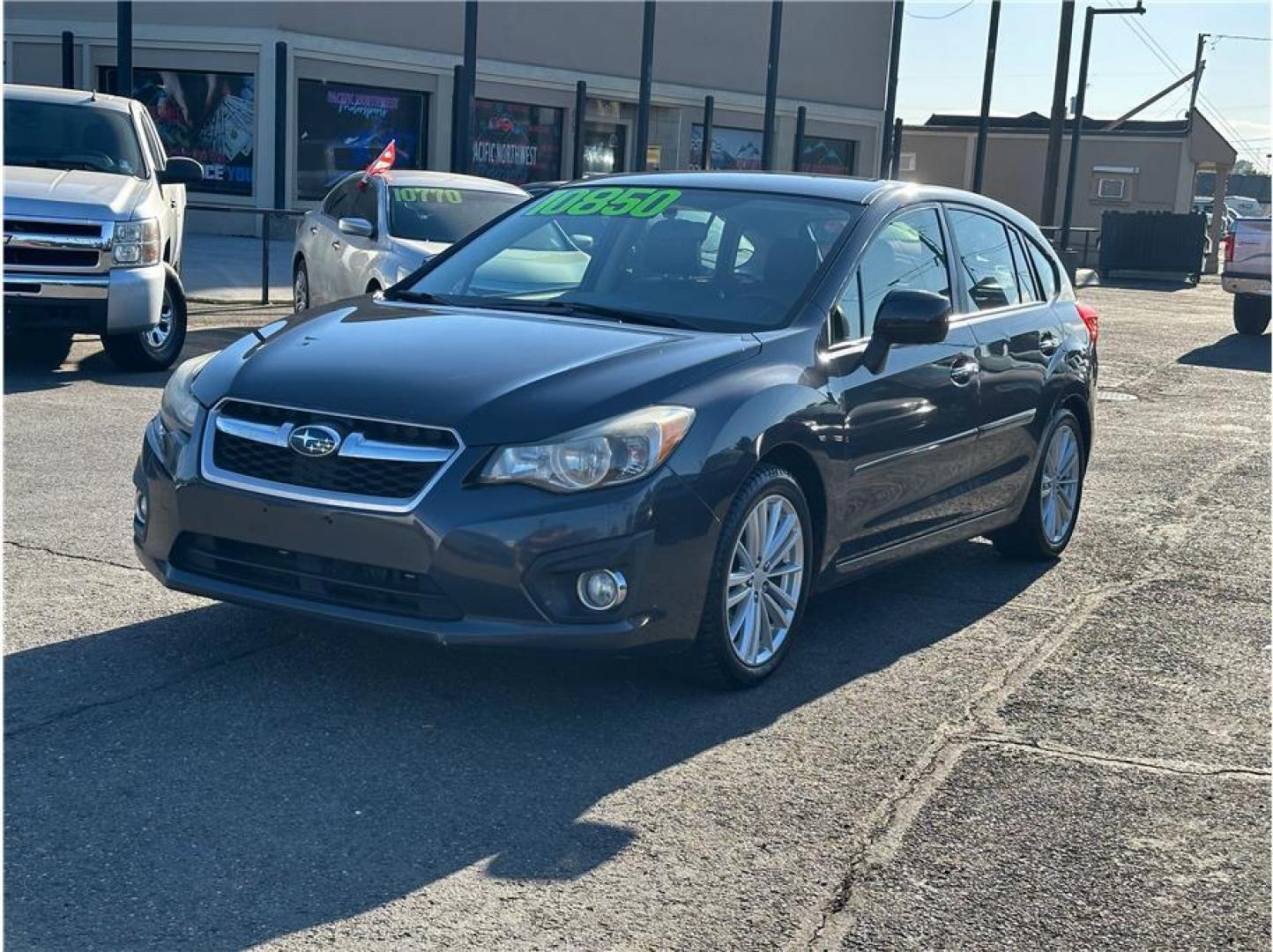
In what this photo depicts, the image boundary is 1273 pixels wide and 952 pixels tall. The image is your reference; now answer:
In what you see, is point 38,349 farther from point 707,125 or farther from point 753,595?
point 707,125

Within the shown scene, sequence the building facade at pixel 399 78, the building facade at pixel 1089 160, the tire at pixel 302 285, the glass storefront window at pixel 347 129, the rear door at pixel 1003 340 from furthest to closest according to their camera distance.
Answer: the building facade at pixel 1089 160
the glass storefront window at pixel 347 129
the building facade at pixel 399 78
the tire at pixel 302 285
the rear door at pixel 1003 340

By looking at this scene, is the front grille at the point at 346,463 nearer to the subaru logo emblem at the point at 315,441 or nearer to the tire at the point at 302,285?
the subaru logo emblem at the point at 315,441

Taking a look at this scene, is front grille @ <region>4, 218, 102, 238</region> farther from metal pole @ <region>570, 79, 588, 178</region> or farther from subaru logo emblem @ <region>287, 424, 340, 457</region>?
metal pole @ <region>570, 79, 588, 178</region>

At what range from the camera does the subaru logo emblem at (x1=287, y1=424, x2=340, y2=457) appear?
16.0 ft

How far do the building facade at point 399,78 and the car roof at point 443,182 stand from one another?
52.6ft

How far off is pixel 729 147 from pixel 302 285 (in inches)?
1049

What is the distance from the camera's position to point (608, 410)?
4.94m

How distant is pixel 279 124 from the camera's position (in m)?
29.7

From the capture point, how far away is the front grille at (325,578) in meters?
4.83

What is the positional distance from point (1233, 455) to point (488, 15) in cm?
2519

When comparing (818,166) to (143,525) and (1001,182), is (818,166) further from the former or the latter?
(143,525)

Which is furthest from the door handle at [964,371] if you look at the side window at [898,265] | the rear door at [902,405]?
the side window at [898,265]

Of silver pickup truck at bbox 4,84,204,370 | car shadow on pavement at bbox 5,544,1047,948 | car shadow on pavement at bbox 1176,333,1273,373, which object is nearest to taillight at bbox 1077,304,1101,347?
car shadow on pavement at bbox 5,544,1047,948

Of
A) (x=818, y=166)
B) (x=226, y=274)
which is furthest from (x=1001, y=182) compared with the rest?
(x=226, y=274)
